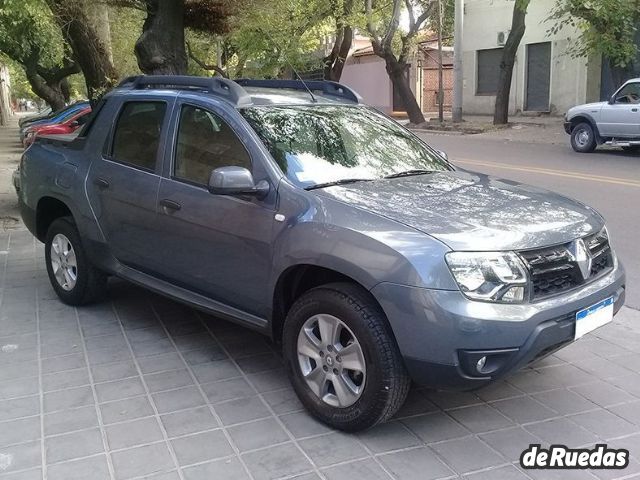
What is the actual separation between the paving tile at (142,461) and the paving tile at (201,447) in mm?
63

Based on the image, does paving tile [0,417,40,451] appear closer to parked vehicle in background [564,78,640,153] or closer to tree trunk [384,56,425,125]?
parked vehicle in background [564,78,640,153]

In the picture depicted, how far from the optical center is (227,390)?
4.10m

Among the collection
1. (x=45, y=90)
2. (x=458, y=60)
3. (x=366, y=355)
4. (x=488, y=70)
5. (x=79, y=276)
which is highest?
(x=458, y=60)

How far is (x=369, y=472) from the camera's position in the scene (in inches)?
126

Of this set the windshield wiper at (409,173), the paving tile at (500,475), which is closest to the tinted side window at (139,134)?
the windshield wiper at (409,173)

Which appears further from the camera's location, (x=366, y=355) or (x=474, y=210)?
(x=474, y=210)

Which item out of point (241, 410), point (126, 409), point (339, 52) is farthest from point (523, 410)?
point (339, 52)

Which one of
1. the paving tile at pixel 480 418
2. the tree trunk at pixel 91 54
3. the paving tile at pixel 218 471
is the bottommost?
the paving tile at pixel 480 418

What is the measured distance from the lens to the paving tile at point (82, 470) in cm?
320

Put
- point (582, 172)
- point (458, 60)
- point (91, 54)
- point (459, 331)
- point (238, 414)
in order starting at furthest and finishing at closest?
point (458, 60) < point (582, 172) < point (91, 54) < point (238, 414) < point (459, 331)

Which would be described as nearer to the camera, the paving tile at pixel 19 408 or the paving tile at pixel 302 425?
the paving tile at pixel 302 425

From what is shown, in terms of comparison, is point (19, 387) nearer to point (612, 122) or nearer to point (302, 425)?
point (302, 425)

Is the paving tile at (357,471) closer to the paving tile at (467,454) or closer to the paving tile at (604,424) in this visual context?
the paving tile at (467,454)

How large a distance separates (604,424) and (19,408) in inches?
128
